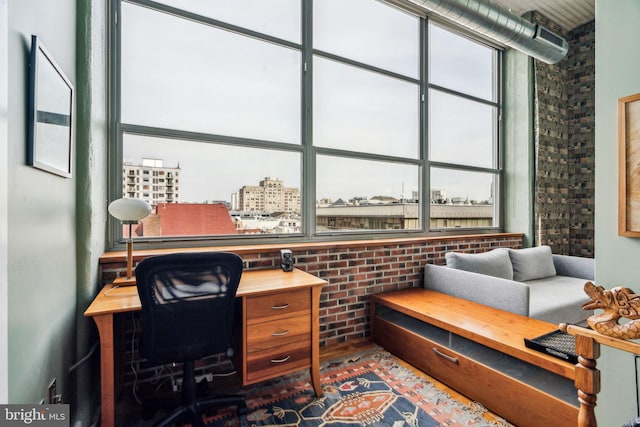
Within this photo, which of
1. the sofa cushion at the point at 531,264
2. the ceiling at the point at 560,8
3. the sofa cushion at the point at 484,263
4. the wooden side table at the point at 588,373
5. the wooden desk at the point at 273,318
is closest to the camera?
the wooden side table at the point at 588,373

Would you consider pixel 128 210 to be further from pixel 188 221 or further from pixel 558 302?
pixel 558 302

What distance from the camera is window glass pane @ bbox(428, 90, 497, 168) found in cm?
376

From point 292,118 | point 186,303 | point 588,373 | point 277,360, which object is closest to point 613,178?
point 588,373

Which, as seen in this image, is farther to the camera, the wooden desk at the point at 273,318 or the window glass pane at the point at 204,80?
the window glass pane at the point at 204,80

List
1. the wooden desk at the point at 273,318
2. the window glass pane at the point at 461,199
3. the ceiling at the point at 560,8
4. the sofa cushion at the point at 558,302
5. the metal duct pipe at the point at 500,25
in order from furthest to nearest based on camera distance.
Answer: the ceiling at the point at 560,8 < the window glass pane at the point at 461,199 < the metal duct pipe at the point at 500,25 < the sofa cushion at the point at 558,302 < the wooden desk at the point at 273,318

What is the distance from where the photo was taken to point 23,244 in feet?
3.64

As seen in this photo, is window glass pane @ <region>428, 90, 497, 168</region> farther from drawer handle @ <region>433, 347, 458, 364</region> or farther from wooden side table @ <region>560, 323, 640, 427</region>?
wooden side table @ <region>560, 323, 640, 427</region>

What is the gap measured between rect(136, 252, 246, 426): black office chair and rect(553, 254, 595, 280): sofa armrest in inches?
163

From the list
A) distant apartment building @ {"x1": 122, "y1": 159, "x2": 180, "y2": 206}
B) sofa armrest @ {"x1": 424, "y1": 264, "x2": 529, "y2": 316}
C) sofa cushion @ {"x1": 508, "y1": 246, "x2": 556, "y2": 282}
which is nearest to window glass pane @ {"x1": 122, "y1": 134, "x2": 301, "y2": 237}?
distant apartment building @ {"x1": 122, "y1": 159, "x2": 180, "y2": 206}

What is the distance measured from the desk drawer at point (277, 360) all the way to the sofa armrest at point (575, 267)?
363cm

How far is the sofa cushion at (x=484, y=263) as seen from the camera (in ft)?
9.78

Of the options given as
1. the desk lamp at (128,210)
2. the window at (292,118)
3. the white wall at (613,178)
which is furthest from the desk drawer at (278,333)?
the white wall at (613,178)

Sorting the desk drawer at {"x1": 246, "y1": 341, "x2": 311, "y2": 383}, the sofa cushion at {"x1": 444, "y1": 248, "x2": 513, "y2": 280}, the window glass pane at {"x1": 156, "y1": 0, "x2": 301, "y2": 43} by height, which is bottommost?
the desk drawer at {"x1": 246, "y1": 341, "x2": 311, "y2": 383}

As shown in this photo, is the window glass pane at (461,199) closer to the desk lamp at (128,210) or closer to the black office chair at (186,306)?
the black office chair at (186,306)
